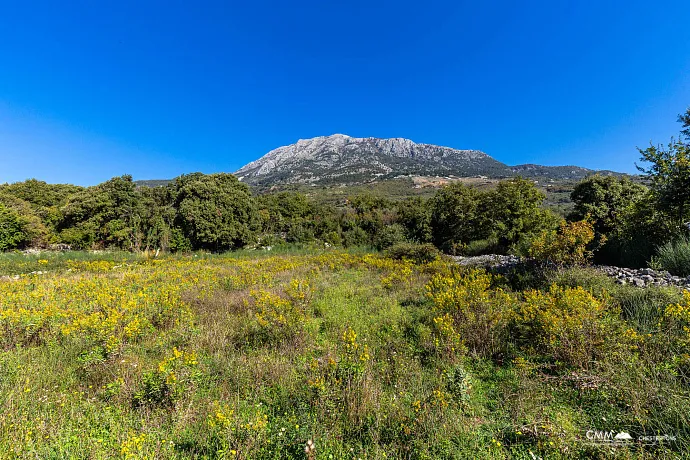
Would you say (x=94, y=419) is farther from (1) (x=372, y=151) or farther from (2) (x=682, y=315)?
(1) (x=372, y=151)

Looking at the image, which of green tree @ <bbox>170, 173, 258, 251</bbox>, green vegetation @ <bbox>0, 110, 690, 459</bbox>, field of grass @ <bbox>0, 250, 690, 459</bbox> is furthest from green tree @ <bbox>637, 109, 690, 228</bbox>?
green tree @ <bbox>170, 173, 258, 251</bbox>

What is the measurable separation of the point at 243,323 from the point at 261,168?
127168 mm

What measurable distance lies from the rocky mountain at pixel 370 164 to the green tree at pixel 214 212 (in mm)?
62013

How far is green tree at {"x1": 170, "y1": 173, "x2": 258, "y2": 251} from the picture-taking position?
1580 cm

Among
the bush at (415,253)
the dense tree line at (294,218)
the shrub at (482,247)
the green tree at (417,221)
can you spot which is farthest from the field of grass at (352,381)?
the green tree at (417,221)

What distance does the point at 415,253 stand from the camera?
11.5 m

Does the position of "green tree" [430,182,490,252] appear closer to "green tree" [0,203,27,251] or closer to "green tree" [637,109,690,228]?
"green tree" [637,109,690,228]

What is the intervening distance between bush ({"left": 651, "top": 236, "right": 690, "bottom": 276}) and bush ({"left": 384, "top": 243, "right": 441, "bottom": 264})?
593 centimetres

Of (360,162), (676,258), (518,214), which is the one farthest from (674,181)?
(360,162)

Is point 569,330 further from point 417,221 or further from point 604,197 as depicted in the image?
point 417,221

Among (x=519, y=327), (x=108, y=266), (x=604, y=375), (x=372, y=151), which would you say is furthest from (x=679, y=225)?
(x=372, y=151)

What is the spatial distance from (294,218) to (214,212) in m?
6.88

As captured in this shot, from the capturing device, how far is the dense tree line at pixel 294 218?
12336 mm

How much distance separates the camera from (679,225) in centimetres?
683
